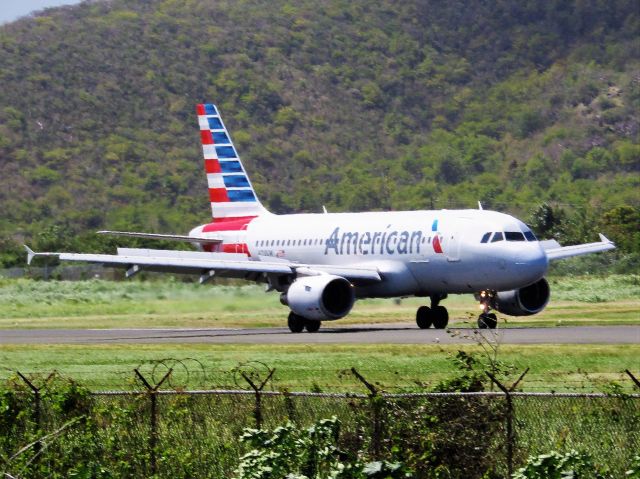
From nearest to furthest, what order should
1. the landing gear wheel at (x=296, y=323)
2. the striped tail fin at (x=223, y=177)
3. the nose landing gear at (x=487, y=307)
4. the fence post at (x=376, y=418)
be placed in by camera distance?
the fence post at (x=376, y=418) < the nose landing gear at (x=487, y=307) < the landing gear wheel at (x=296, y=323) < the striped tail fin at (x=223, y=177)

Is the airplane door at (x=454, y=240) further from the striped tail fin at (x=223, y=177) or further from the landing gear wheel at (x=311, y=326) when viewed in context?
the striped tail fin at (x=223, y=177)

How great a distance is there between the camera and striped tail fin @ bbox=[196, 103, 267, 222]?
55.2 meters

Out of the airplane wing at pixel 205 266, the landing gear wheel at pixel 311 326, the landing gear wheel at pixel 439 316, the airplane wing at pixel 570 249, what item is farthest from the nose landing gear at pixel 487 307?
the landing gear wheel at pixel 311 326

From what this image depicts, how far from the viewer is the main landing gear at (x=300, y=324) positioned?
4512 centimetres

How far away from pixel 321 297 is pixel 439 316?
13.6ft

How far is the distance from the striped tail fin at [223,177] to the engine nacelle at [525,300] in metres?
12.2

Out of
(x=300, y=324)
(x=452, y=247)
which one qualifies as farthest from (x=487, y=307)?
(x=300, y=324)

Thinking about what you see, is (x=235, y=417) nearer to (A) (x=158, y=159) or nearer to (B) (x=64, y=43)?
(A) (x=158, y=159)

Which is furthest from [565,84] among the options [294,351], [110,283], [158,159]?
[294,351]

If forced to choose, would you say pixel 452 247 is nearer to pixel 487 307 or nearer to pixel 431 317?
pixel 487 307

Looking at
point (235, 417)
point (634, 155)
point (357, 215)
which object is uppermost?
point (634, 155)

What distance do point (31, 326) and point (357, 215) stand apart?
11.9 metres

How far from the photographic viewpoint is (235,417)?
793 inches

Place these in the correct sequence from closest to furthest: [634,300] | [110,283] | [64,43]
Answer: [634,300] → [110,283] → [64,43]
